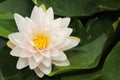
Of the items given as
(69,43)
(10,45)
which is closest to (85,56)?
(69,43)

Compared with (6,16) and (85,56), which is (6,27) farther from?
(85,56)

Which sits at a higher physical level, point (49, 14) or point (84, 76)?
point (49, 14)

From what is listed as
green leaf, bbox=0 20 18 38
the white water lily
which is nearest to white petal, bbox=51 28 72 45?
the white water lily

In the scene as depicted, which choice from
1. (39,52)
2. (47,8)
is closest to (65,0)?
(47,8)

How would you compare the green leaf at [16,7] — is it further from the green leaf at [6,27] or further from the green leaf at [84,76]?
the green leaf at [84,76]

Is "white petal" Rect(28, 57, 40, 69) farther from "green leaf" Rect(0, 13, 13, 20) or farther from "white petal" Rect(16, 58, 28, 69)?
"green leaf" Rect(0, 13, 13, 20)
